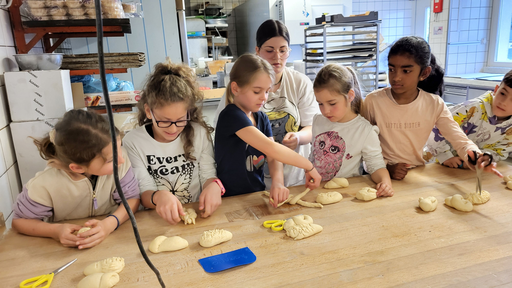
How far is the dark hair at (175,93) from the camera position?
1.17m

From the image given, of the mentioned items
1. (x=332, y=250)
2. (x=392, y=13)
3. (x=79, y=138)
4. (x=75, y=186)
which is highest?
(x=392, y=13)

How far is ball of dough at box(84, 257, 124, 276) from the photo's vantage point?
76 centimetres

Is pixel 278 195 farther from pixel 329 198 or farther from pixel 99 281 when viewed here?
pixel 99 281

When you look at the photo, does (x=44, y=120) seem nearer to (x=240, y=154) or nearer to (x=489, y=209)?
(x=240, y=154)

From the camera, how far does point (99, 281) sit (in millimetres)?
714

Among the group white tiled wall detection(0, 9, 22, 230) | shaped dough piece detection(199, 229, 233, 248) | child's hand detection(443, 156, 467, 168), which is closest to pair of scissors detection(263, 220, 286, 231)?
shaped dough piece detection(199, 229, 233, 248)

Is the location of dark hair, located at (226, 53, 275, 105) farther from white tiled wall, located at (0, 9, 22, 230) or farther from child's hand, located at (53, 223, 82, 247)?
white tiled wall, located at (0, 9, 22, 230)

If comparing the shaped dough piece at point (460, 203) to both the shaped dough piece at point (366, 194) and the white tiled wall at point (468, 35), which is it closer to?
the shaped dough piece at point (366, 194)

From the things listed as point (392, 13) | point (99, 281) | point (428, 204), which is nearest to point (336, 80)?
point (428, 204)

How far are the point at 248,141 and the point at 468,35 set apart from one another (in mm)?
3933

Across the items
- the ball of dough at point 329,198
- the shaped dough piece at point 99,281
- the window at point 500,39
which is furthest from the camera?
the window at point 500,39

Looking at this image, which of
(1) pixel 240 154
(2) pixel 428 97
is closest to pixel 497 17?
(2) pixel 428 97

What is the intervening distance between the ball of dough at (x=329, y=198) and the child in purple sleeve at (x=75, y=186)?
635 millimetres

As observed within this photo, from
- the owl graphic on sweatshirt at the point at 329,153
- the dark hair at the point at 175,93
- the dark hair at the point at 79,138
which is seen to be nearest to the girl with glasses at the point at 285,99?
the owl graphic on sweatshirt at the point at 329,153
